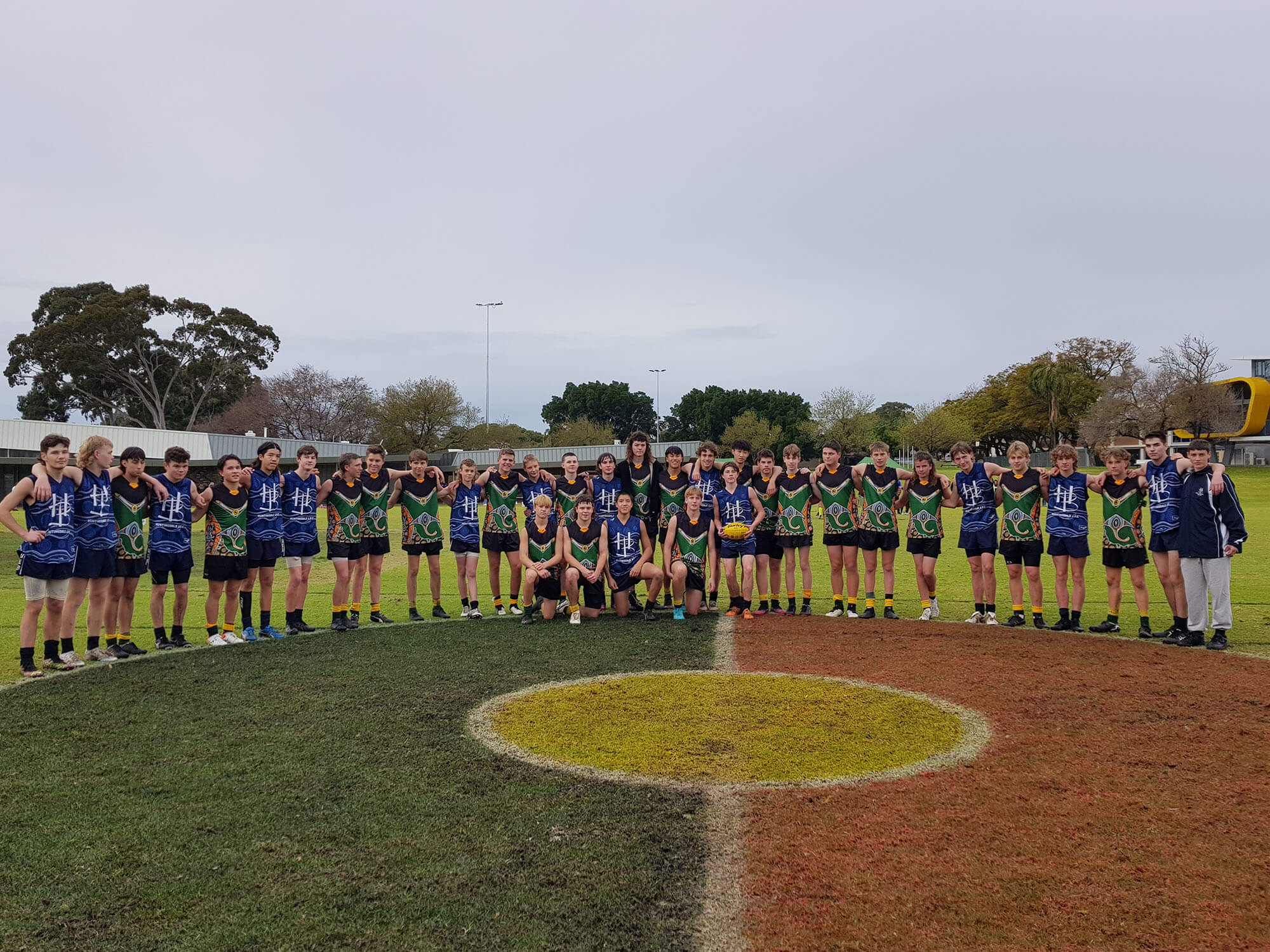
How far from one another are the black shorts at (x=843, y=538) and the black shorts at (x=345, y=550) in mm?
5383

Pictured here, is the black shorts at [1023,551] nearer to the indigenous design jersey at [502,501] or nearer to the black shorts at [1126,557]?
the black shorts at [1126,557]

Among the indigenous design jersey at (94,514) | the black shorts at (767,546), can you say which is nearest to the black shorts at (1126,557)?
the black shorts at (767,546)

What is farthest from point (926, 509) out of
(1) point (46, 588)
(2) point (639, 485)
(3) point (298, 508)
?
(1) point (46, 588)

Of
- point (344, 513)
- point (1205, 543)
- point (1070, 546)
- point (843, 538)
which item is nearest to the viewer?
point (1205, 543)

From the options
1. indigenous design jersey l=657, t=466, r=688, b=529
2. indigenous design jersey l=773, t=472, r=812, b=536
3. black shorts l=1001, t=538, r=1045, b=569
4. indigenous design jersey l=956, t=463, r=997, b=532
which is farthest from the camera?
indigenous design jersey l=657, t=466, r=688, b=529

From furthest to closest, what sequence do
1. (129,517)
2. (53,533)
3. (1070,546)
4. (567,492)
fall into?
(567,492), (1070,546), (129,517), (53,533)

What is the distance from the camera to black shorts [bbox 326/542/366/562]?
33.0 feet

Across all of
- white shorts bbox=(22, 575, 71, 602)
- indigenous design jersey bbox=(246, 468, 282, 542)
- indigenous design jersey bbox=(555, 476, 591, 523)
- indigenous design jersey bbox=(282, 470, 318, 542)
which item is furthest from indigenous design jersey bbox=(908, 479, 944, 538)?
white shorts bbox=(22, 575, 71, 602)

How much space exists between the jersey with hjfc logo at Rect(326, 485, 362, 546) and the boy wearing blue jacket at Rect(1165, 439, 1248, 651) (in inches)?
339

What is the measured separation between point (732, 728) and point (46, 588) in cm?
611

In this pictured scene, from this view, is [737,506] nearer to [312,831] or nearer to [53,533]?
[53,533]

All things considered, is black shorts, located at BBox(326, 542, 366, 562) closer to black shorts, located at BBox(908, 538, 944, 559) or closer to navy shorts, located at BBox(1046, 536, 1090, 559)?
black shorts, located at BBox(908, 538, 944, 559)

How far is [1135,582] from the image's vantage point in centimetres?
943

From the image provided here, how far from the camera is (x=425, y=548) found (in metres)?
10.9
